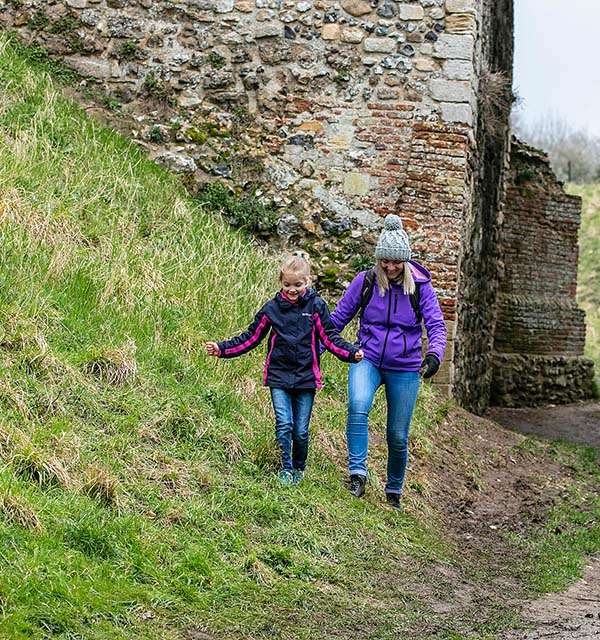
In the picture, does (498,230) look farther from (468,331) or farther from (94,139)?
(94,139)

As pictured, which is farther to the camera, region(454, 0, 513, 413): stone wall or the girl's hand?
region(454, 0, 513, 413): stone wall

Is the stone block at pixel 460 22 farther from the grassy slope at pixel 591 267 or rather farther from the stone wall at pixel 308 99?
the grassy slope at pixel 591 267

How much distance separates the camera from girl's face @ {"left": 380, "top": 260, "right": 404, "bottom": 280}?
7.47 m

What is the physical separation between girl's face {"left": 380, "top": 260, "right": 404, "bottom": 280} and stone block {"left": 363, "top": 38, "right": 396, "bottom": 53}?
4.89 meters

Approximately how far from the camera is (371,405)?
7555mm

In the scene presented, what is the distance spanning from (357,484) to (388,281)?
1423 mm

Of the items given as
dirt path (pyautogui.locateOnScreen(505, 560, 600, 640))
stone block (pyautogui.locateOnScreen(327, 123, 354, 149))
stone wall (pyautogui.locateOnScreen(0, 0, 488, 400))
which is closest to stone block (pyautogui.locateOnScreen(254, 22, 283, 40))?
stone wall (pyautogui.locateOnScreen(0, 0, 488, 400))

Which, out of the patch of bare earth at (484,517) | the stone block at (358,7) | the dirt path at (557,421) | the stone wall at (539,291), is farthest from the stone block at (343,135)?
the stone wall at (539,291)

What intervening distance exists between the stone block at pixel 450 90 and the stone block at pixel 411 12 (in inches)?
27.5

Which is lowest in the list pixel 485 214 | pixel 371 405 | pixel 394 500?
pixel 394 500

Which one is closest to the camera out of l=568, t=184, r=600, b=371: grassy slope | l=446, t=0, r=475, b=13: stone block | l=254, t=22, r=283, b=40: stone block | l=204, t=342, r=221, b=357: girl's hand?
l=204, t=342, r=221, b=357: girl's hand

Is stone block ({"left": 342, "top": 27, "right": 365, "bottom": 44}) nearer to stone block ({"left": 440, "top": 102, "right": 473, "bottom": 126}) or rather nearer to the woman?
stone block ({"left": 440, "top": 102, "right": 473, "bottom": 126})

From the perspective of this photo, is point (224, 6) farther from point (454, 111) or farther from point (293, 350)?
point (293, 350)

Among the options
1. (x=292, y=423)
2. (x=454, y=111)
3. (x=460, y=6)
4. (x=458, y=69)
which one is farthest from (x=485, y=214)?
(x=292, y=423)
